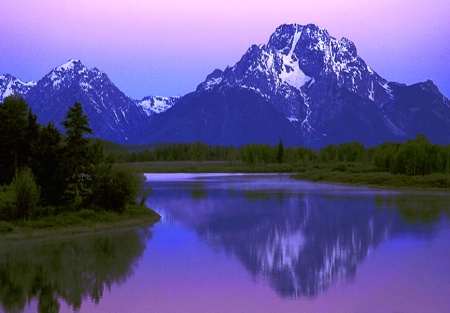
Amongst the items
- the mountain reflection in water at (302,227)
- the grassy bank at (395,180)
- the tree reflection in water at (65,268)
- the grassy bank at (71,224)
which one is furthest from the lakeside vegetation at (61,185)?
the grassy bank at (395,180)

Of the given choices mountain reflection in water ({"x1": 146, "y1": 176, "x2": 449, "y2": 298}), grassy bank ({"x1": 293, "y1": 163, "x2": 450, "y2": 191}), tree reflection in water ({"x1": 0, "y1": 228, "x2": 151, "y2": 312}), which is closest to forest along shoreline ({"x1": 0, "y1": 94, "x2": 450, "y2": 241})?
tree reflection in water ({"x1": 0, "y1": 228, "x2": 151, "y2": 312})

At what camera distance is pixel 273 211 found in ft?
196

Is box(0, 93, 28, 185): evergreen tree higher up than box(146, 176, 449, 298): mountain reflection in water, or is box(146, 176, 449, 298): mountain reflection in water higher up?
box(0, 93, 28, 185): evergreen tree

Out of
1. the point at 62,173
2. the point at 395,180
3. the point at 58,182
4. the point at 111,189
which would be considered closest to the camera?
the point at 58,182

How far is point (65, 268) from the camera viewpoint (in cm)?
3111

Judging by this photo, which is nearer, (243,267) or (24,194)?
(243,267)

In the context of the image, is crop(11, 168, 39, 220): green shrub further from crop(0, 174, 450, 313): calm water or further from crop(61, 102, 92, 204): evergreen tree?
crop(61, 102, 92, 204): evergreen tree

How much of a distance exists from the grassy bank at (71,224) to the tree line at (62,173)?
1.20m

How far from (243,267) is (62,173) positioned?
20.4 meters

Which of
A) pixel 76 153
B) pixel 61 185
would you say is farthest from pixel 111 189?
pixel 76 153

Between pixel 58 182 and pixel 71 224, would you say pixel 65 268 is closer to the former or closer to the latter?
pixel 71 224

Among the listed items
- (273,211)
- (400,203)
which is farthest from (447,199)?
(273,211)

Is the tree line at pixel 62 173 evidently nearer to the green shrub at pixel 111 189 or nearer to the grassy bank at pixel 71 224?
the green shrub at pixel 111 189

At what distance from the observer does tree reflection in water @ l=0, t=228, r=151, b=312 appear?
82.7ft
